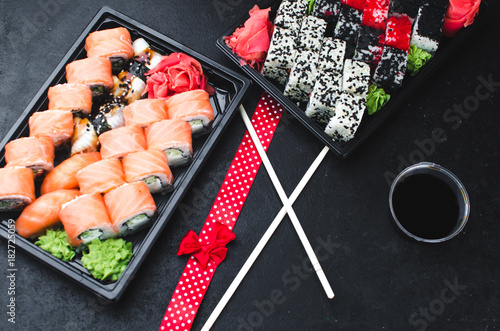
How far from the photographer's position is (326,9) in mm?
2508

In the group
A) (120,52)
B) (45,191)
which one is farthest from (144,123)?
(45,191)

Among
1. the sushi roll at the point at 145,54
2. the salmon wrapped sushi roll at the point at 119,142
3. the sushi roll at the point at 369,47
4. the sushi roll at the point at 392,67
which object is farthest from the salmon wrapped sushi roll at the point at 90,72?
the sushi roll at the point at 392,67

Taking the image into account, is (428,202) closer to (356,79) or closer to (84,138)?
(356,79)

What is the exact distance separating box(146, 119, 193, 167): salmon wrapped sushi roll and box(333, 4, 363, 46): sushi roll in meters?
0.97

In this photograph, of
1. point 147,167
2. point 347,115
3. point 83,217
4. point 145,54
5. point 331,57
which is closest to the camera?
point 83,217

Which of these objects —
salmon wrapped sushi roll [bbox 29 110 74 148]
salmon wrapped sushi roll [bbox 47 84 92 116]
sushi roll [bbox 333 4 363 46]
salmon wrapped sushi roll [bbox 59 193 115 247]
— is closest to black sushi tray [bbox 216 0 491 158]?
sushi roll [bbox 333 4 363 46]

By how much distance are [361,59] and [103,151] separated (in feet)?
4.64

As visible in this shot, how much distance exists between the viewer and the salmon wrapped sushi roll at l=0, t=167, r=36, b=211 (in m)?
2.11

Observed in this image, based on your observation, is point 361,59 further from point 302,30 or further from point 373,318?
point 373,318

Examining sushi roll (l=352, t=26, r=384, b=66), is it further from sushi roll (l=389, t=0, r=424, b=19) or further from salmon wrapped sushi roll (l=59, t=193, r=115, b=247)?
salmon wrapped sushi roll (l=59, t=193, r=115, b=247)

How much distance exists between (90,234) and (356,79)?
1.53m

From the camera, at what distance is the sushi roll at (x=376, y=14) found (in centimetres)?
247

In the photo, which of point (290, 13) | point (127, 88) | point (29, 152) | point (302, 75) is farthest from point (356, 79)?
point (29, 152)

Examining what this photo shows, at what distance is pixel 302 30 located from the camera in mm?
2459
